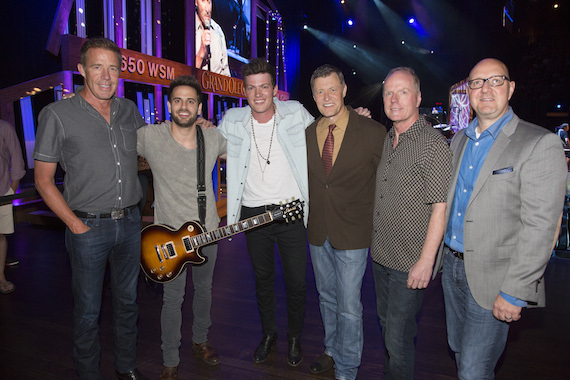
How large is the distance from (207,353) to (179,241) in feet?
3.01

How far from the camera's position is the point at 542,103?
1816 centimetres

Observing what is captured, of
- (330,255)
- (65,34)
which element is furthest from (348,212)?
(65,34)

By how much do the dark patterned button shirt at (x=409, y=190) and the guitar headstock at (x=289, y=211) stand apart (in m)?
0.60

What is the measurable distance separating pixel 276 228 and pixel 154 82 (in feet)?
20.1

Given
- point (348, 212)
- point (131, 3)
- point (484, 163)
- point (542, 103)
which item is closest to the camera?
point (484, 163)

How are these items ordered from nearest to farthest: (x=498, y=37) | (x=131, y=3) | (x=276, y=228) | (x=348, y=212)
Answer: (x=348, y=212) → (x=276, y=228) → (x=131, y=3) → (x=498, y=37)

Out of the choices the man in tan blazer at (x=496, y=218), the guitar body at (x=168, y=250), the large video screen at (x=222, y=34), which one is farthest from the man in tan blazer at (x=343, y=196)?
the large video screen at (x=222, y=34)

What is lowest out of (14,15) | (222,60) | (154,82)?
(154,82)

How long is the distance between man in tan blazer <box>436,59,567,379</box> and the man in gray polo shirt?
1973 mm

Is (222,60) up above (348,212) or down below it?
above

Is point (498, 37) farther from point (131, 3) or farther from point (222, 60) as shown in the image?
point (131, 3)

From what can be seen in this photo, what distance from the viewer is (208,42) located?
9.89 m

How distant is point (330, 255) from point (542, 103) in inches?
807

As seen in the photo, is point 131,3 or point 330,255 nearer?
point 330,255
